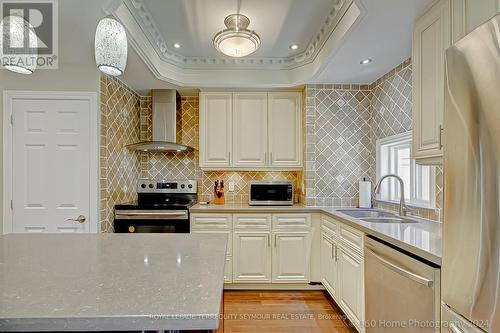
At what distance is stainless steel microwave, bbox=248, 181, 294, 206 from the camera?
128 inches

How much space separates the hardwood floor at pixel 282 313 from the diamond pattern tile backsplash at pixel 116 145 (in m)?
1.50

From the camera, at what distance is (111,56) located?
1261 millimetres

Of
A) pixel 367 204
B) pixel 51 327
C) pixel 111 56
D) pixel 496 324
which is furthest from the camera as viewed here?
pixel 367 204

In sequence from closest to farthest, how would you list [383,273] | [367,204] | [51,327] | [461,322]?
[51,327]
[461,322]
[383,273]
[367,204]

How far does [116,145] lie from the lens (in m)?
2.93

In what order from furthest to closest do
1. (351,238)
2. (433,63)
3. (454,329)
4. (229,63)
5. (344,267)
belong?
(229,63), (344,267), (351,238), (433,63), (454,329)

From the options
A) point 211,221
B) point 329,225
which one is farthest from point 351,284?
point 211,221

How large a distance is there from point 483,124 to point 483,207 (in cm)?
28

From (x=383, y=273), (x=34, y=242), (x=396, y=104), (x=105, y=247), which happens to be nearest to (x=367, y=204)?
(x=396, y=104)

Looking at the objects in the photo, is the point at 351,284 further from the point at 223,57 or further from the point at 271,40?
the point at 223,57

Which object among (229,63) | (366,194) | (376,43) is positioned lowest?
(366,194)

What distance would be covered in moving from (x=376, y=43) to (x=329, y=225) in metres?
1.69

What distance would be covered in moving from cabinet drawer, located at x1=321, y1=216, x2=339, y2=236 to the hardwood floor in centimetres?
73

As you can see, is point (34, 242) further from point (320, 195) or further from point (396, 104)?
point (396, 104)
